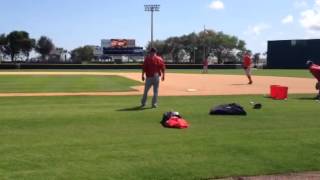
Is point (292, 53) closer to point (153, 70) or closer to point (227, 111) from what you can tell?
point (153, 70)

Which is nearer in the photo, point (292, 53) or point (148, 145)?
point (148, 145)

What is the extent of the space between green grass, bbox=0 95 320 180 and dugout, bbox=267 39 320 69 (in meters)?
88.4

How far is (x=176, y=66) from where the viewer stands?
3536 inches

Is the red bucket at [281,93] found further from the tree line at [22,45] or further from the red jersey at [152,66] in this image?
the tree line at [22,45]

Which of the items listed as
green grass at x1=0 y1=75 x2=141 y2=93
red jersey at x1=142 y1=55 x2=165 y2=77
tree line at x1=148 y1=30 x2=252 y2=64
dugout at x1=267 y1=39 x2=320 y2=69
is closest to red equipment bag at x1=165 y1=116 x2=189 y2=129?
red jersey at x1=142 y1=55 x2=165 y2=77

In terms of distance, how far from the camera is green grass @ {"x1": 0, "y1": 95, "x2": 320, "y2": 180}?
25.2 ft

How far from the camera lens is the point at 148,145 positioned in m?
→ 9.35

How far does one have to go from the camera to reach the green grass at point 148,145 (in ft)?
25.2

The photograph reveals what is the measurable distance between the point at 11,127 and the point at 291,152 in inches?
223

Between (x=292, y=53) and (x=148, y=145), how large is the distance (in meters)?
96.1

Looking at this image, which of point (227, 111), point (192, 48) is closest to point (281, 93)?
point (227, 111)

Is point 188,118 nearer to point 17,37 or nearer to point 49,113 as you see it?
point 49,113

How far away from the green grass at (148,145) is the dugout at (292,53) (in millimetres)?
88433

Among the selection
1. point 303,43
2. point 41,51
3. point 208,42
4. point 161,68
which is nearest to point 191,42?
point 208,42
